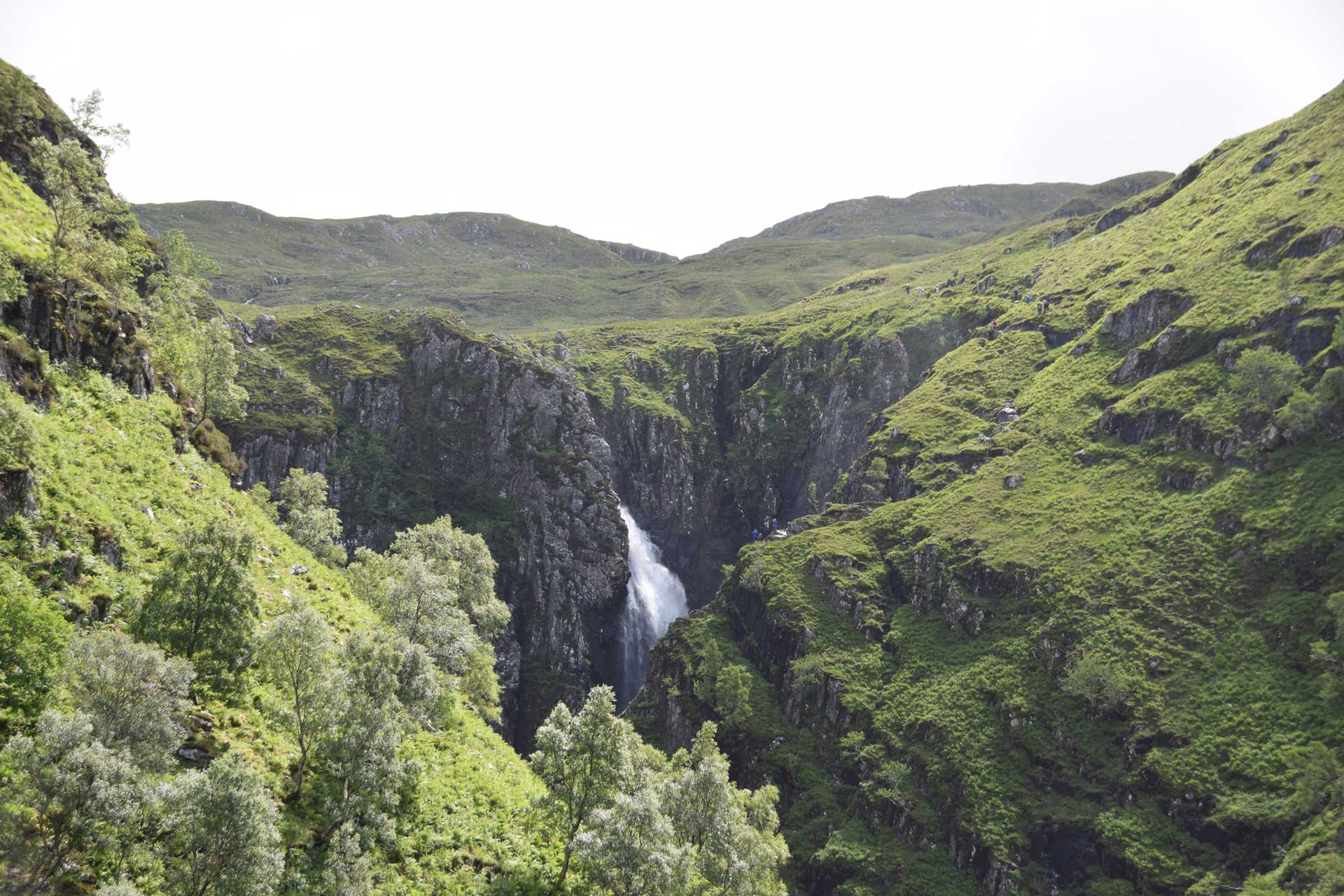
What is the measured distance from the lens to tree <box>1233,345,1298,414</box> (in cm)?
10438

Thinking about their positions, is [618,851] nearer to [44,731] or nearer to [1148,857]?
[44,731]

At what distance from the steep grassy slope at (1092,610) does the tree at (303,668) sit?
73.0 m

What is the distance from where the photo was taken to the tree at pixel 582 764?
3253cm

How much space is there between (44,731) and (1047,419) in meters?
146

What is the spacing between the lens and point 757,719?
335 feet

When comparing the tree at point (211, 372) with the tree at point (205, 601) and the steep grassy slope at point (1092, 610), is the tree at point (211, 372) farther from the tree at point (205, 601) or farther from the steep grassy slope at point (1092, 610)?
the steep grassy slope at point (1092, 610)

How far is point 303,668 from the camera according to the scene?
27547 millimetres

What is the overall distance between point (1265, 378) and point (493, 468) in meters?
143

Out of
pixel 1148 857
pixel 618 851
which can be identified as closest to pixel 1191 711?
pixel 1148 857

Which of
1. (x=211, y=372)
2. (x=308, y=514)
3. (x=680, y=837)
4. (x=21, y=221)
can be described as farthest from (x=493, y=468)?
(x=680, y=837)

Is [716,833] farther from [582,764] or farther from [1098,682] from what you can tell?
[1098,682]

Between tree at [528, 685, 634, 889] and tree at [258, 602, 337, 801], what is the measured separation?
9.74 metres

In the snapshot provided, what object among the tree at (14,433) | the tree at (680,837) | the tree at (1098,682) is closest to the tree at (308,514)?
the tree at (680,837)

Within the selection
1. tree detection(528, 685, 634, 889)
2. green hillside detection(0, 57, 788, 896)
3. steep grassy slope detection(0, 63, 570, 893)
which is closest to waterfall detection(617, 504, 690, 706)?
green hillside detection(0, 57, 788, 896)
